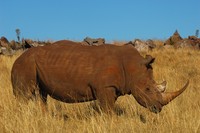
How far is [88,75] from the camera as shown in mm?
7621

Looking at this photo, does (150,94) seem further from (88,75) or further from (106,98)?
(88,75)

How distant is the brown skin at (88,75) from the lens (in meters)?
7.54

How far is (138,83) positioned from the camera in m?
7.59

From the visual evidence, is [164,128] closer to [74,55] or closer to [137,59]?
[137,59]

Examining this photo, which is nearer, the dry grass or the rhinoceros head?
the dry grass

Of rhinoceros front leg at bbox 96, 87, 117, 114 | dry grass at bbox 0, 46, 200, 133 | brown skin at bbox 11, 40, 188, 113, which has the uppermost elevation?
brown skin at bbox 11, 40, 188, 113

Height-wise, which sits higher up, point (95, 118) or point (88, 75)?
point (88, 75)

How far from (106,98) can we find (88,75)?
54 cm

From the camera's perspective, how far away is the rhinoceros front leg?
7.43 meters

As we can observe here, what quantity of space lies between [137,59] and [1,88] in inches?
161

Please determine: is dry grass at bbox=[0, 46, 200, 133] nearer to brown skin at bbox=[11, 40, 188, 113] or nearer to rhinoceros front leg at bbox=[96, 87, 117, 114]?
rhinoceros front leg at bbox=[96, 87, 117, 114]

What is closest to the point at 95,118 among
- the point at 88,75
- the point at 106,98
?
Result: the point at 106,98

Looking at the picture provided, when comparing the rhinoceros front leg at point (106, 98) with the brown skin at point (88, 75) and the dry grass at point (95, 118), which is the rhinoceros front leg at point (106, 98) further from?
the dry grass at point (95, 118)

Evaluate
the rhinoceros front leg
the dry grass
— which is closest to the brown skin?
the rhinoceros front leg
